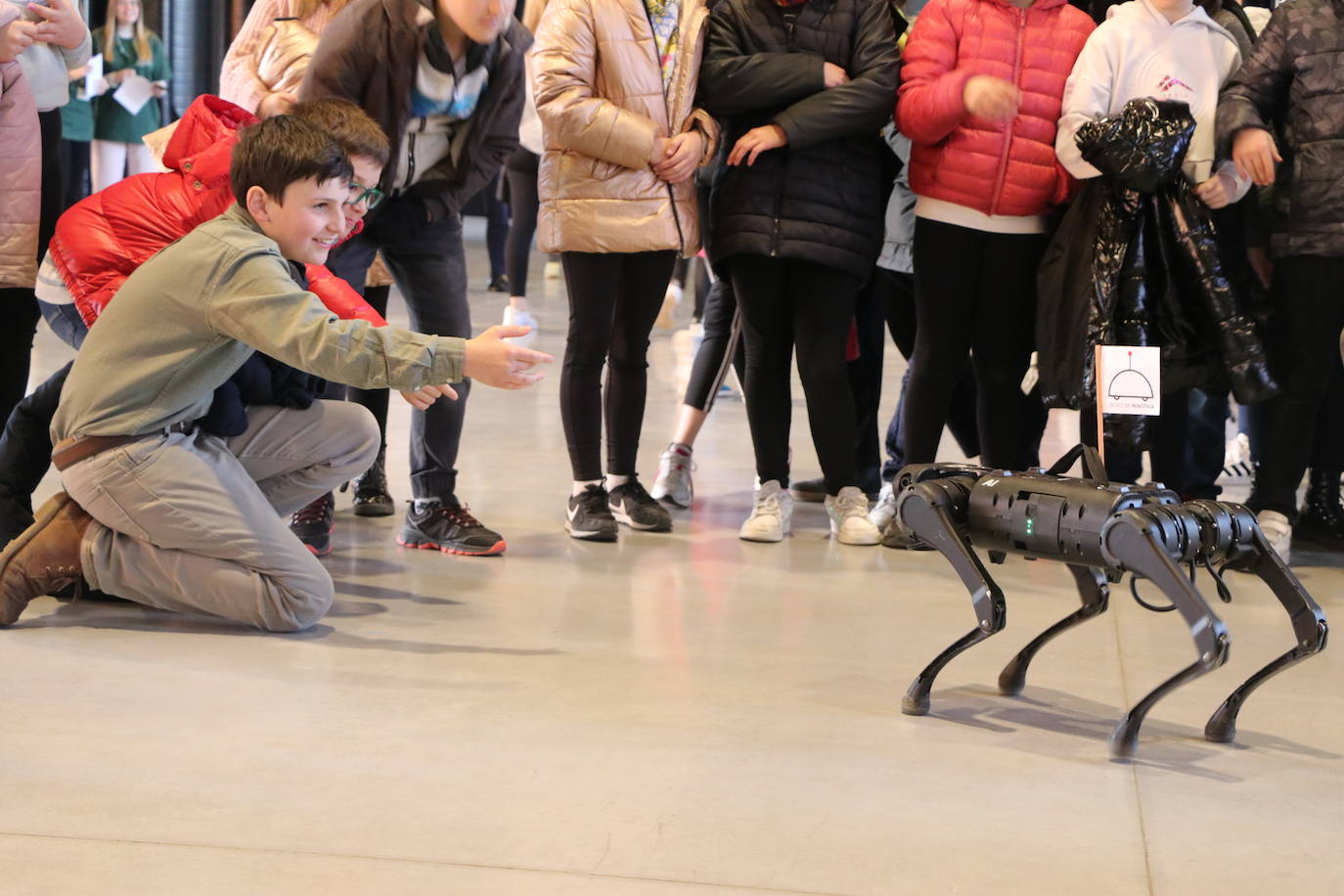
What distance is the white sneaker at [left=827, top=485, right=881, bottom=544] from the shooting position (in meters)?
3.65

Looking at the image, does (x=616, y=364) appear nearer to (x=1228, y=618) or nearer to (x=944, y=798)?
(x=1228, y=618)

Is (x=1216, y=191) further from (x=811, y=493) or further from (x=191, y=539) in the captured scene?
(x=191, y=539)

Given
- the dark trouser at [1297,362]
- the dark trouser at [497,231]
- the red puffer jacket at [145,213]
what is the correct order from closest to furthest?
the red puffer jacket at [145,213] → the dark trouser at [1297,362] → the dark trouser at [497,231]

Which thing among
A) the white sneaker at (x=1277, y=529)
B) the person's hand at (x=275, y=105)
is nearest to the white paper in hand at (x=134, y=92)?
the person's hand at (x=275, y=105)

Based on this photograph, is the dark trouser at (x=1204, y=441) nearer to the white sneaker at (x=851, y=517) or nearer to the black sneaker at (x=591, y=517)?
the white sneaker at (x=851, y=517)

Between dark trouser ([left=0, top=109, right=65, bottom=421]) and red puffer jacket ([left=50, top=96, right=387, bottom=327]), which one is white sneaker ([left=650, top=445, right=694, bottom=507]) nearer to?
red puffer jacket ([left=50, top=96, right=387, bottom=327])

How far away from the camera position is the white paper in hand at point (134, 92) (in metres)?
8.06

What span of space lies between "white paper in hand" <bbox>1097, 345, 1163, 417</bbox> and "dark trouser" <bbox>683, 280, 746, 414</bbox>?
1.58 metres

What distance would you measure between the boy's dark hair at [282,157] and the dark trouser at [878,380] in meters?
1.76

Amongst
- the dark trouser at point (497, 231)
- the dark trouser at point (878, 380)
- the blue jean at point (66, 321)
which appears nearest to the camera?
the blue jean at point (66, 321)

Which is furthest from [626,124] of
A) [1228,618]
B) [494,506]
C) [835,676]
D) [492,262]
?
[492,262]

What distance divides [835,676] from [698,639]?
30 cm

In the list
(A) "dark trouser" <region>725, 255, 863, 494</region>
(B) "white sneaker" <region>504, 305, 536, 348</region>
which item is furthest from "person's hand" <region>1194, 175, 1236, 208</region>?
(B) "white sneaker" <region>504, 305, 536, 348</region>

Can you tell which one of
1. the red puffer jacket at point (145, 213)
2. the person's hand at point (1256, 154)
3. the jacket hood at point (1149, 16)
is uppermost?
the jacket hood at point (1149, 16)
